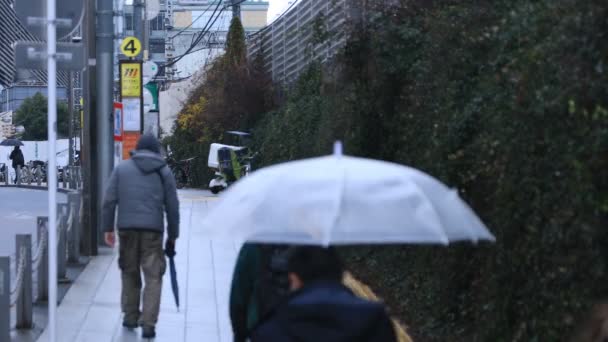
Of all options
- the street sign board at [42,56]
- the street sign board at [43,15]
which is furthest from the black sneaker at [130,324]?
the street sign board at [43,15]

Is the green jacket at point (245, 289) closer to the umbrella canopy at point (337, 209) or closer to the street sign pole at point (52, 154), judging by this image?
the umbrella canopy at point (337, 209)

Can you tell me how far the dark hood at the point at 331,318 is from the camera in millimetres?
3551

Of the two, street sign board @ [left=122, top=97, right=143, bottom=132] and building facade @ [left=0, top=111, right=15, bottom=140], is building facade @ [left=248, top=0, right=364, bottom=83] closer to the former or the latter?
street sign board @ [left=122, top=97, right=143, bottom=132]

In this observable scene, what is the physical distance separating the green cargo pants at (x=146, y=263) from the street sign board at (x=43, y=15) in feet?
7.81

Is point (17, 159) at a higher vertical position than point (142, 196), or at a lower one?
lower

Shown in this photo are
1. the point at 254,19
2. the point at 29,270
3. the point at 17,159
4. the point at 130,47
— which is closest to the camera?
the point at 29,270

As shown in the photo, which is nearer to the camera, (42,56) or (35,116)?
(42,56)

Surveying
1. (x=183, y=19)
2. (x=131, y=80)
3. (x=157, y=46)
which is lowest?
(x=131, y=80)

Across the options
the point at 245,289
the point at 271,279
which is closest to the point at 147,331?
the point at 245,289

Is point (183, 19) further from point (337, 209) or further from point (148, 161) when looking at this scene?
point (337, 209)

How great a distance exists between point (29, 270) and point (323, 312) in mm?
6512

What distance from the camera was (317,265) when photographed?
377 cm

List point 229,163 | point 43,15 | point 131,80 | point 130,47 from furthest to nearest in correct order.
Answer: point 229,163, point 130,47, point 131,80, point 43,15

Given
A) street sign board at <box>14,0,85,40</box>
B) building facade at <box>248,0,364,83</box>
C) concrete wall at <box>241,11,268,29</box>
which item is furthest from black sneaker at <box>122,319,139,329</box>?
concrete wall at <box>241,11,268,29</box>
